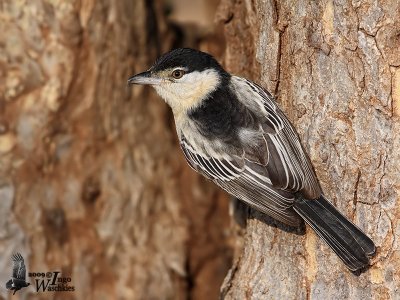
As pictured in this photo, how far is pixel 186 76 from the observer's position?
211 inches

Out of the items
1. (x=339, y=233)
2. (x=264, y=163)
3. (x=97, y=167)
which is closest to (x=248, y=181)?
(x=264, y=163)

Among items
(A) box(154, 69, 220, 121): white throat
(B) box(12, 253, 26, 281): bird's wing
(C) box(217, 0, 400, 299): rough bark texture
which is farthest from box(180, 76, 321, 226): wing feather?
(B) box(12, 253, 26, 281): bird's wing

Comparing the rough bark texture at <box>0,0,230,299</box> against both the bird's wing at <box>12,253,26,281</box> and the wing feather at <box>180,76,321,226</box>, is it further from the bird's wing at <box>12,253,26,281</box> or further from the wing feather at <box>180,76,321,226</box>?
the wing feather at <box>180,76,321,226</box>

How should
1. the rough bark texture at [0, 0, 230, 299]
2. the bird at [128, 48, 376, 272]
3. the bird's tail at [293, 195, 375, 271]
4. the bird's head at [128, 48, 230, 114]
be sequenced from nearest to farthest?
the bird's tail at [293, 195, 375, 271], the bird at [128, 48, 376, 272], the bird's head at [128, 48, 230, 114], the rough bark texture at [0, 0, 230, 299]

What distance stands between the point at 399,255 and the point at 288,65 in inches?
57.0

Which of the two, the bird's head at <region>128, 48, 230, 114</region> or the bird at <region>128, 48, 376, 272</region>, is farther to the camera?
the bird's head at <region>128, 48, 230, 114</region>

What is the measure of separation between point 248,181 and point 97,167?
254cm

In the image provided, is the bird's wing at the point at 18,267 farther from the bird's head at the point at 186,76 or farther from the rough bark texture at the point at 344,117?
Result: the rough bark texture at the point at 344,117

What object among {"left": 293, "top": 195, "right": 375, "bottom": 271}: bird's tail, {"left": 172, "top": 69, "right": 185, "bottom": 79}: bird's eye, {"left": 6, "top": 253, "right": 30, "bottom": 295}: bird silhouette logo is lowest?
{"left": 6, "top": 253, "right": 30, "bottom": 295}: bird silhouette logo

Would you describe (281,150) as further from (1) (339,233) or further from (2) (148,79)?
(2) (148,79)

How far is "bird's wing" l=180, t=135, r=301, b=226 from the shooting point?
15.6ft

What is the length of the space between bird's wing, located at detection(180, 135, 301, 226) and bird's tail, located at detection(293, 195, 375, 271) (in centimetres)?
13

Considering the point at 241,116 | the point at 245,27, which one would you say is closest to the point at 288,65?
the point at 241,116

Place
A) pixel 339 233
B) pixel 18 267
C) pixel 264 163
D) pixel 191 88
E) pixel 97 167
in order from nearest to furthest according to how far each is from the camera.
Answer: pixel 339 233
pixel 264 163
pixel 191 88
pixel 18 267
pixel 97 167
